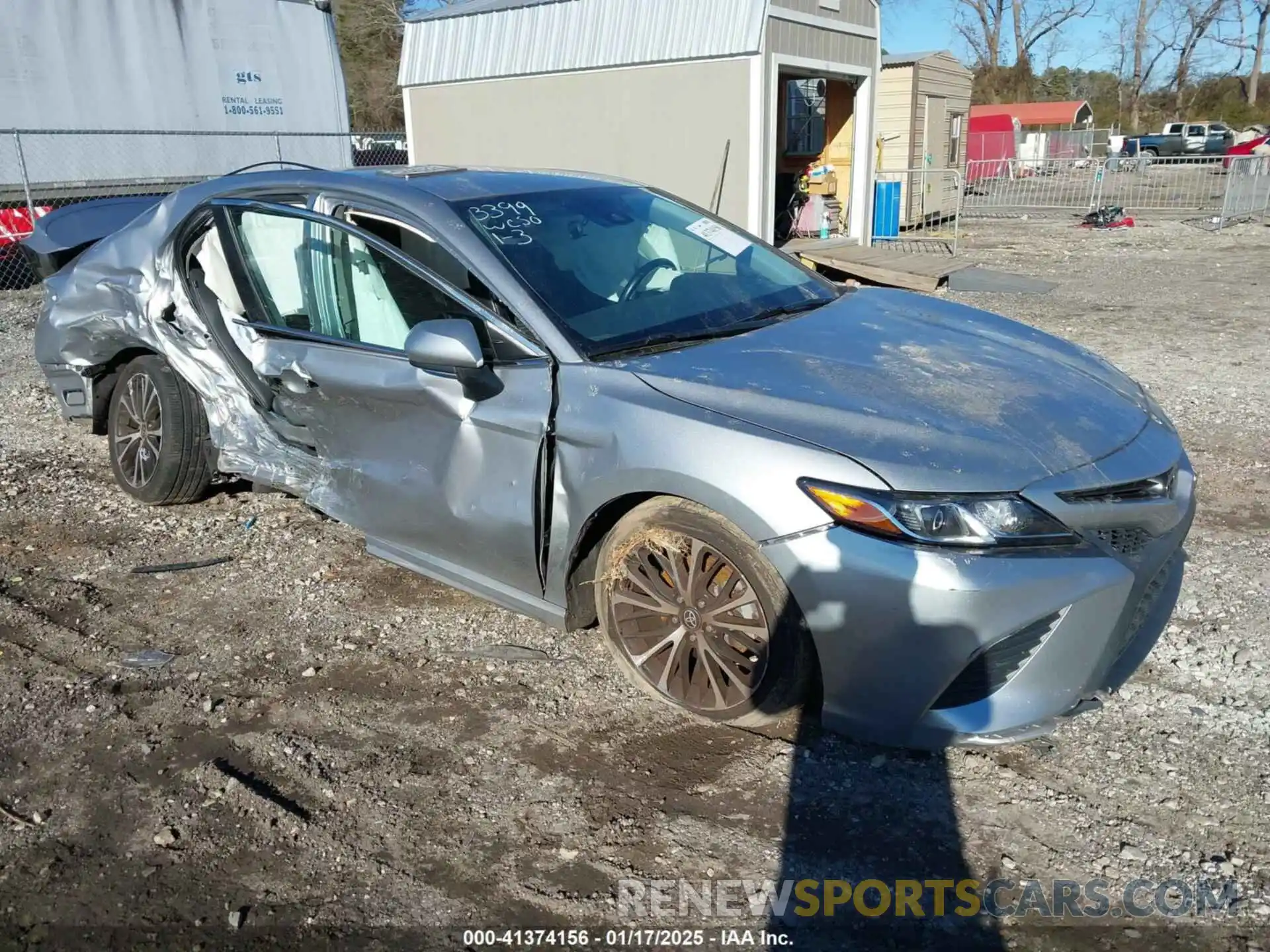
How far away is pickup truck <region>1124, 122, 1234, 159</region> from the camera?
44.6 m

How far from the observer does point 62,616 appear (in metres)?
4.05

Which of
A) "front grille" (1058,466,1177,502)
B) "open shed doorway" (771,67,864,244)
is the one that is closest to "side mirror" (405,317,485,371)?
"front grille" (1058,466,1177,502)

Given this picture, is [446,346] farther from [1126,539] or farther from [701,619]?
[1126,539]

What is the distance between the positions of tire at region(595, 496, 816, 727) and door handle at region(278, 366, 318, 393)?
152 cm

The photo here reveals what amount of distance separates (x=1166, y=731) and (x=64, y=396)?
17.7 ft

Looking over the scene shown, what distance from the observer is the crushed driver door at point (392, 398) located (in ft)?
10.9

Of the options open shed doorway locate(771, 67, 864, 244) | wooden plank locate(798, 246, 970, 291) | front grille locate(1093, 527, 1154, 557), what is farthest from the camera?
open shed doorway locate(771, 67, 864, 244)

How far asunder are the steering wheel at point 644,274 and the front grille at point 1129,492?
65.0 inches

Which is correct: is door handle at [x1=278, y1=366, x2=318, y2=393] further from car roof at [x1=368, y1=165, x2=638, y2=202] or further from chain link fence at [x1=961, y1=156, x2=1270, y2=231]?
chain link fence at [x1=961, y1=156, x2=1270, y2=231]

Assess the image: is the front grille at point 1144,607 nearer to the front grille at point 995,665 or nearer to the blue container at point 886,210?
the front grille at point 995,665

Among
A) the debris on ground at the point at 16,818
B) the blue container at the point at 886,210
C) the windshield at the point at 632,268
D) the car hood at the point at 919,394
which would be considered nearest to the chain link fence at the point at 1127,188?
the blue container at the point at 886,210

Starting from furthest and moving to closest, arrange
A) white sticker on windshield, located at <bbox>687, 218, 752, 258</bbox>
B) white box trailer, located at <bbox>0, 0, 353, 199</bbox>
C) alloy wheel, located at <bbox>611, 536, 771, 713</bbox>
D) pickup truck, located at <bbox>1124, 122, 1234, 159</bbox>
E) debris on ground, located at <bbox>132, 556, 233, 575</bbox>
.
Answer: pickup truck, located at <bbox>1124, 122, 1234, 159</bbox> < white box trailer, located at <bbox>0, 0, 353, 199</bbox> < debris on ground, located at <bbox>132, 556, 233, 575</bbox> < white sticker on windshield, located at <bbox>687, 218, 752, 258</bbox> < alloy wheel, located at <bbox>611, 536, 771, 713</bbox>

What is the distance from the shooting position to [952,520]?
2.59 m

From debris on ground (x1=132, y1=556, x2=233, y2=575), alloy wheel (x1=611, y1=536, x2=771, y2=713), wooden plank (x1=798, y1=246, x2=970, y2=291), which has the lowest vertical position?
debris on ground (x1=132, y1=556, x2=233, y2=575)
